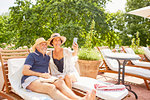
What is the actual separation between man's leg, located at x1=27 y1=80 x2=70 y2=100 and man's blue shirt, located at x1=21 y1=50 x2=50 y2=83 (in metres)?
0.22

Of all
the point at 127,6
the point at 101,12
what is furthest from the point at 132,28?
the point at 101,12

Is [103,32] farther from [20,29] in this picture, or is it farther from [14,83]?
[14,83]

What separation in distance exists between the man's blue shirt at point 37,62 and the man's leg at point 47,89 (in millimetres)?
223

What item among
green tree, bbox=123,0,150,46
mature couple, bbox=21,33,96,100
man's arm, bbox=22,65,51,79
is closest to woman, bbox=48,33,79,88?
mature couple, bbox=21,33,96,100

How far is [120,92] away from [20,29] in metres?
7.11

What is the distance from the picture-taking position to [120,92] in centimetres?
246

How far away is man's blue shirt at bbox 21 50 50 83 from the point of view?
8.09 feet

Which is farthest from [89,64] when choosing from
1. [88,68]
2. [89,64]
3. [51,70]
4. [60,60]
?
[51,70]

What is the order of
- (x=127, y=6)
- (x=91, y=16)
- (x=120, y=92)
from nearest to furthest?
(x=120, y=92), (x=91, y=16), (x=127, y=6)

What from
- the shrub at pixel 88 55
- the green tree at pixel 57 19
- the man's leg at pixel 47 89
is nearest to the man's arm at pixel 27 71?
the man's leg at pixel 47 89

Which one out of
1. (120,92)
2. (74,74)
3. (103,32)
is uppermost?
(103,32)

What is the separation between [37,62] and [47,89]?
547 millimetres

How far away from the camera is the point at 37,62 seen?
2.57 metres

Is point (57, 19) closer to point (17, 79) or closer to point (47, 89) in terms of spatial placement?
point (17, 79)
